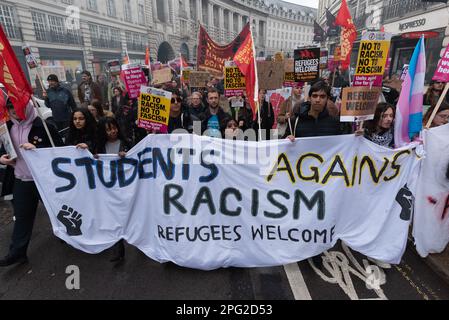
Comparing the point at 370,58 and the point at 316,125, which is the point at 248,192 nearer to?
the point at 316,125

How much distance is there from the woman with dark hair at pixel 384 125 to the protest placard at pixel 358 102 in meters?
0.62

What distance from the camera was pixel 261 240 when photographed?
305 centimetres

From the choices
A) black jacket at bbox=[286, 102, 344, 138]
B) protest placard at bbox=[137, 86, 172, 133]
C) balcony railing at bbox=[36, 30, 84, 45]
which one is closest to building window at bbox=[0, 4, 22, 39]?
balcony railing at bbox=[36, 30, 84, 45]

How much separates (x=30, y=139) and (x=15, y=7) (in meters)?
24.6

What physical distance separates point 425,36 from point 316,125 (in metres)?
14.5

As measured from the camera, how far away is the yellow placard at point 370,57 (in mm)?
2904

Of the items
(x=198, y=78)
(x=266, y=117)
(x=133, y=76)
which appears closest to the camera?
(x=133, y=76)

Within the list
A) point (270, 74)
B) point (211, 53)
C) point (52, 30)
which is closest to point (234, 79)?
point (270, 74)

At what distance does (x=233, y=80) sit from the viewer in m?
4.70

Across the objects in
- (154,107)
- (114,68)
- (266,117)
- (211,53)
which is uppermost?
(211,53)

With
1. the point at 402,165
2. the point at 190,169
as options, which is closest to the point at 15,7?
the point at 190,169

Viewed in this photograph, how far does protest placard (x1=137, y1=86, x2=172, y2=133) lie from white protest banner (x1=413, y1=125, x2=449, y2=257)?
2815 mm
